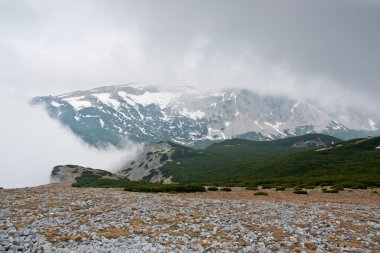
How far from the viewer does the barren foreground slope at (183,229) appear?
15.5m

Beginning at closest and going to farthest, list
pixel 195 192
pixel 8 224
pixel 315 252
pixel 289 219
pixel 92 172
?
1. pixel 315 252
2. pixel 8 224
3. pixel 289 219
4. pixel 195 192
5. pixel 92 172

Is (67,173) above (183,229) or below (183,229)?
above

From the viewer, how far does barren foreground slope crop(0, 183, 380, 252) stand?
15.5 meters

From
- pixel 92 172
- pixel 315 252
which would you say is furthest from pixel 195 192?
pixel 92 172

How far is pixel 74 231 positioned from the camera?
59.2 ft

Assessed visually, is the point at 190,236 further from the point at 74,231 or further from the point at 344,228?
the point at 344,228

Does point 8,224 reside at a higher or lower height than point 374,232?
higher

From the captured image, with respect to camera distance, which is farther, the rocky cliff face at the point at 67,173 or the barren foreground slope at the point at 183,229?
the rocky cliff face at the point at 67,173

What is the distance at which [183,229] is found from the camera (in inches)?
766

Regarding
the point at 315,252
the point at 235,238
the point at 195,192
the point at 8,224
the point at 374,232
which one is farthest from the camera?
the point at 195,192

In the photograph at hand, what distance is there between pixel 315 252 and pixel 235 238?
13.5 feet

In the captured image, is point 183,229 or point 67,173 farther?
point 67,173

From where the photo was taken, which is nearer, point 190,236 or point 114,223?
point 190,236

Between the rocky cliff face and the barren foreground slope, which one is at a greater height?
the rocky cliff face
